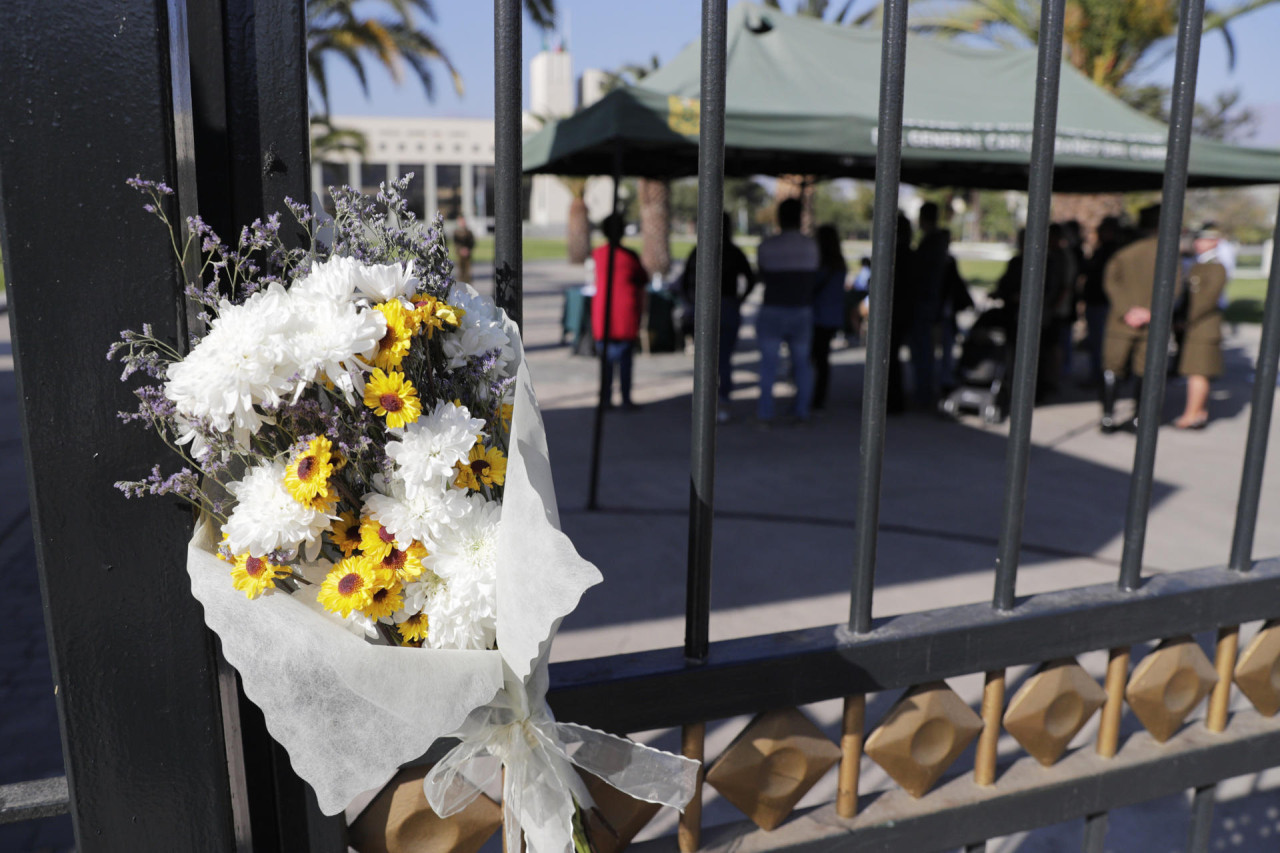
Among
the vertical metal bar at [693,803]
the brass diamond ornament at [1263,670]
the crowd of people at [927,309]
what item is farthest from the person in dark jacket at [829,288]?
the vertical metal bar at [693,803]

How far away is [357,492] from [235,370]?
20 centimetres

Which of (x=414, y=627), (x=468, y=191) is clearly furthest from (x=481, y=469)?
(x=468, y=191)

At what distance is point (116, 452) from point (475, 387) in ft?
1.30

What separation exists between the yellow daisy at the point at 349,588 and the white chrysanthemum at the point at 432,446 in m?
0.09

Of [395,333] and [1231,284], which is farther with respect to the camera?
[1231,284]

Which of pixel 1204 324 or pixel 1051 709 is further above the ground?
pixel 1051 709

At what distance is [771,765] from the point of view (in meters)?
1.44

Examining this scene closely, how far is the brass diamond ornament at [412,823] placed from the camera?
128 cm

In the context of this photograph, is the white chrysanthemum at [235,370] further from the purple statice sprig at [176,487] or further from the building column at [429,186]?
the building column at [429,186]

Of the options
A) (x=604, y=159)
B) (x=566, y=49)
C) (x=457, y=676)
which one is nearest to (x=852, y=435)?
(x=604, y=159)

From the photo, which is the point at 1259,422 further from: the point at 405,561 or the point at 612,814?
the point at 405,561

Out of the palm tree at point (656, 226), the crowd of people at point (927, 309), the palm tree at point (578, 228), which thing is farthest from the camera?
the palm tree at point (578, 228)

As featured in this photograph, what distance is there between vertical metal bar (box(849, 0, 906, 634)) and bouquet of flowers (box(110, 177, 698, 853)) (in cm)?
51

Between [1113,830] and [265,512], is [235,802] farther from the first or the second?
[1113,830]
